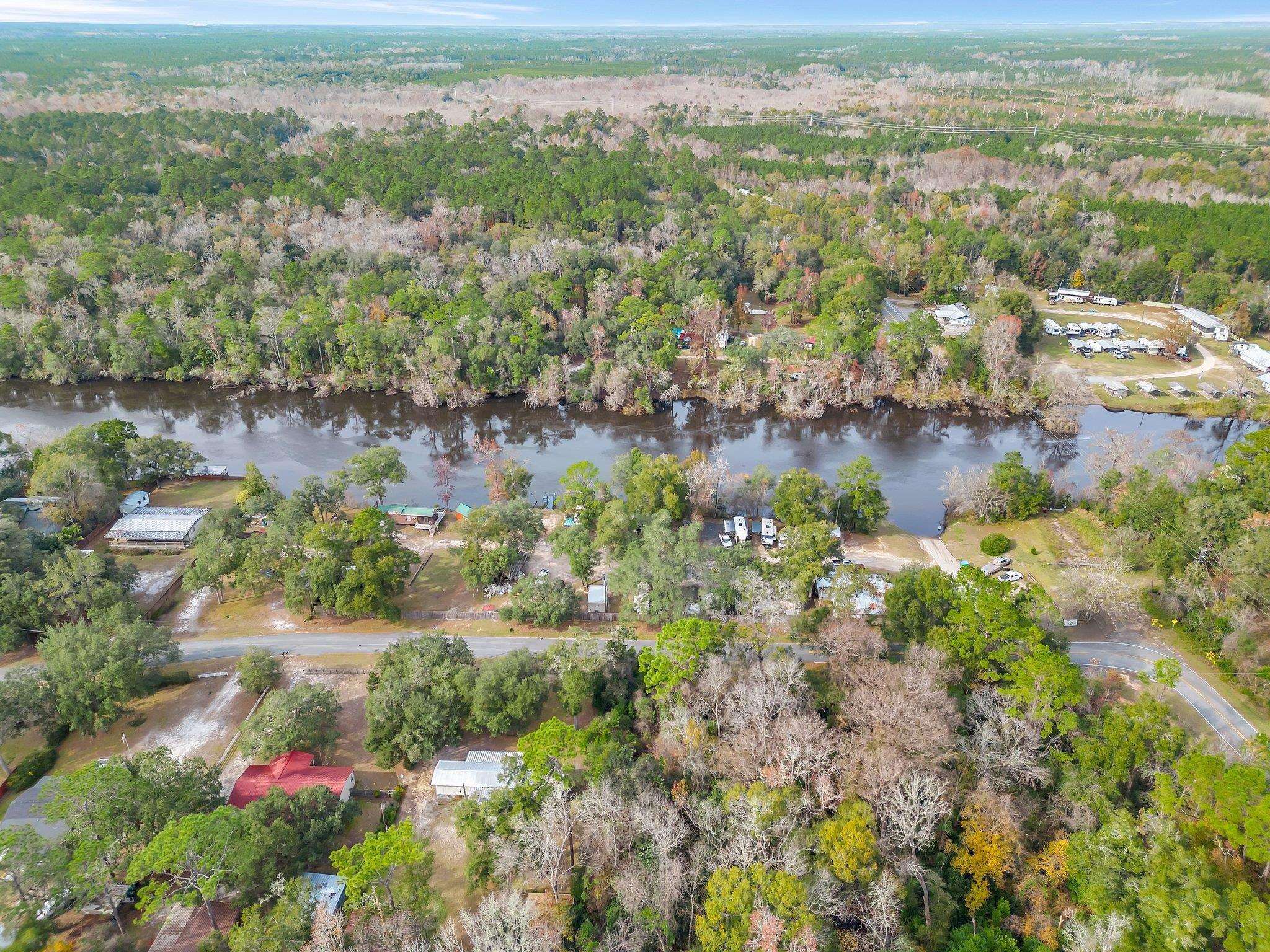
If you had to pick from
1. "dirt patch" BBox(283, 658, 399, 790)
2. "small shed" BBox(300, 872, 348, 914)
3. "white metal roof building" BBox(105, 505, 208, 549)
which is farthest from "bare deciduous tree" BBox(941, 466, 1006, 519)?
"white metal roof building" BBox(105, 505, 208, 549)

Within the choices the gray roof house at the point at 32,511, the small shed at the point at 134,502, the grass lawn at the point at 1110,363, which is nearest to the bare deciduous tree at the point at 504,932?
the gray roof house at the point at 32,511

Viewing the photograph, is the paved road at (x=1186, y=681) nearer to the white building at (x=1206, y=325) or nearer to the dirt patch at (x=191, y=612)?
the dirt patch at (x=191, y=612)

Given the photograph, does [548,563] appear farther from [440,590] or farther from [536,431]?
[536,431]

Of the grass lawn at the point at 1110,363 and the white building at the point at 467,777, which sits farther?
the grass lawn at the point at 1110,363

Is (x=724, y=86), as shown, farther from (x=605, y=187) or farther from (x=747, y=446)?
(x=747, y=446)

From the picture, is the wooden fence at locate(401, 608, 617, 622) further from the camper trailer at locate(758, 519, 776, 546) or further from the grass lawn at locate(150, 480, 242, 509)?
the grass lawn at locate(150, 480, 242, 509)

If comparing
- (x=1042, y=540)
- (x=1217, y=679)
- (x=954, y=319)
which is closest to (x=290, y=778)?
(x=1217, y=679)
